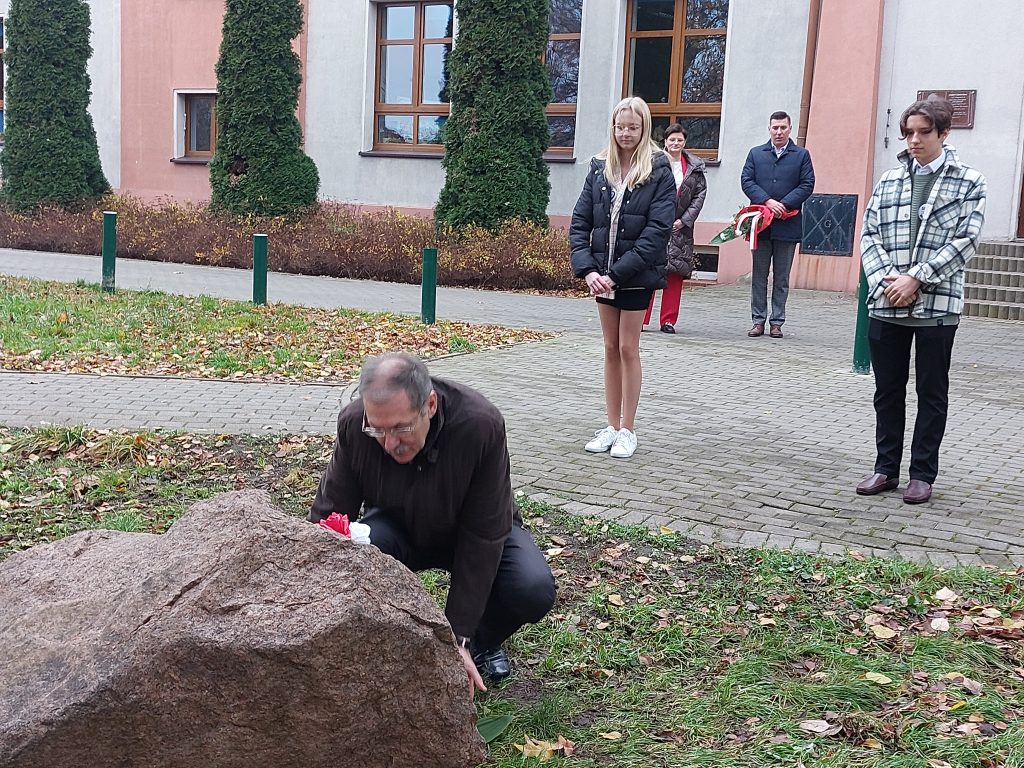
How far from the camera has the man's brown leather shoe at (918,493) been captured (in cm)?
612

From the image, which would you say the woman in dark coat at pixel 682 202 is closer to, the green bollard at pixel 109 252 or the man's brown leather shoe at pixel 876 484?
the man's brown leather shoe at pixel 876 484

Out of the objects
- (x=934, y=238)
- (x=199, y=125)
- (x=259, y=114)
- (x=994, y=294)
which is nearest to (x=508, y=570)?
(x=934, y=238)

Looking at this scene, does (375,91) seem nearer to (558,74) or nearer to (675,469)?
(558,74)

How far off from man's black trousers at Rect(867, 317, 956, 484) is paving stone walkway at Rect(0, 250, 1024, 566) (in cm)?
22

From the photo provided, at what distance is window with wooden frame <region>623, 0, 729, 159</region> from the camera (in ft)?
62.3

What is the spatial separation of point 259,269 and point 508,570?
10198 mm

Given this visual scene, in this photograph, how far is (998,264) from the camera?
15570 mm

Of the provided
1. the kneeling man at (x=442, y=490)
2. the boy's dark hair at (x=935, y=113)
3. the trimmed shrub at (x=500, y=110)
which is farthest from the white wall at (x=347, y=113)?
the kneeling man at (x=442, y=490)

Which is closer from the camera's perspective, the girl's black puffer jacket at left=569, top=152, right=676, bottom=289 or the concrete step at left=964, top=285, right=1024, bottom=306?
the girl's black puffer jacket at left=569, top=152, right=676, bottom=289

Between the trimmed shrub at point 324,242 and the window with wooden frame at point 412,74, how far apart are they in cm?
196

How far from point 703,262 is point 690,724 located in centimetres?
1550

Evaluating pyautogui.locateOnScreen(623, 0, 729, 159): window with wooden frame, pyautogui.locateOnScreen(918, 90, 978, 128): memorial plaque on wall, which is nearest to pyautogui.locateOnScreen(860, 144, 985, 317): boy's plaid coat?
pyautogui.locateOnScreen(918, 90, 978, 128): memorial plaque on wall

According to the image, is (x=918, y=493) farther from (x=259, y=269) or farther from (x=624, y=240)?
(x=259, y=269)

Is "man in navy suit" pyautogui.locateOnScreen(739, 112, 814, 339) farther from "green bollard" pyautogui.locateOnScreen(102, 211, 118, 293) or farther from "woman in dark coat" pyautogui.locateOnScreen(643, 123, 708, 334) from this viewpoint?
"green bollard" pyautogui.locateOnScreen(102, 211, 118, 293)
